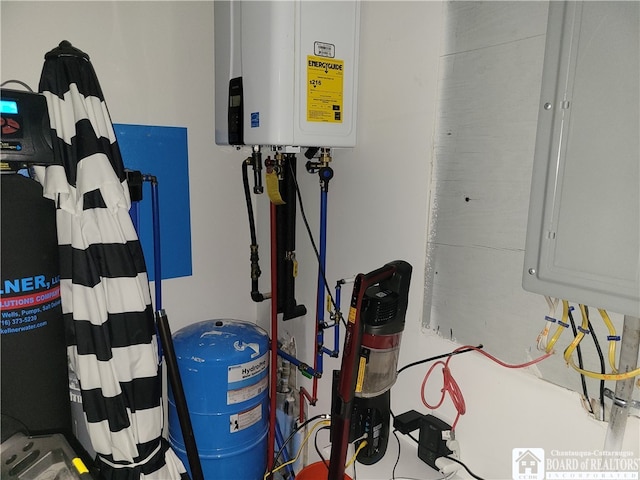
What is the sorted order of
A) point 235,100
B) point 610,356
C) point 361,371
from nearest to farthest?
point 610,356, point 361,371, point 235,100

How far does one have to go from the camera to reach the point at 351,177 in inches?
62.8

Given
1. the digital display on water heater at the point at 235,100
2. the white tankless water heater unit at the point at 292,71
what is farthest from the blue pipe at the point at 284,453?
the digital display on water heater at the point at 235,100

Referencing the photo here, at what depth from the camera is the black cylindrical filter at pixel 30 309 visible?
1186mm

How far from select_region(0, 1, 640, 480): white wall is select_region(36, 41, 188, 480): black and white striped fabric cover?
1.32 ft

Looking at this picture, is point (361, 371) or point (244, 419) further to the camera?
point (244, 419)

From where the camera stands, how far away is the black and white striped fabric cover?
129 cm

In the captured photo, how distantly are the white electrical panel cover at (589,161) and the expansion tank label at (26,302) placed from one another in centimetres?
133

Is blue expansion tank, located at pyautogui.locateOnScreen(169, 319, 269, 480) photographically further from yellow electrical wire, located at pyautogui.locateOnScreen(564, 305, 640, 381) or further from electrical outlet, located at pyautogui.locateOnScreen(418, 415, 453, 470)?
yellow electrical wire, located at pyautogui.locateOnScreen(564, 305, 640, 381)

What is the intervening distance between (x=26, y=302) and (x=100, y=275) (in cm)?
20

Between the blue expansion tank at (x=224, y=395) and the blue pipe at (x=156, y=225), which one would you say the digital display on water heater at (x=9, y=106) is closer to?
the blue pipe at (x=156, y=225)

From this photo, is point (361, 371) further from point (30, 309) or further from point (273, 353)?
point (30, 309)

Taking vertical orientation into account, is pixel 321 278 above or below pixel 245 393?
above

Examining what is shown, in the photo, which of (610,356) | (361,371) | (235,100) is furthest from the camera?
(235,100)

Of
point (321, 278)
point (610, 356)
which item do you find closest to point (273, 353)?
point (321, 278)
